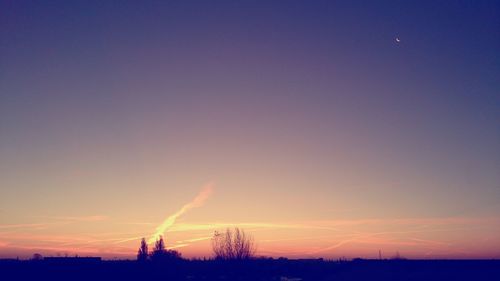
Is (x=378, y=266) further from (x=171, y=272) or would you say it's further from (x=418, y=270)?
(x=171, y=272)

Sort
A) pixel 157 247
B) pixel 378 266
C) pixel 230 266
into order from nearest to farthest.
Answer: pixel 378 266 → pixel 230 266 → pixel 157 247

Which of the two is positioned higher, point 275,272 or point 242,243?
point 242,243

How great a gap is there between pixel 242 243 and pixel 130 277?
27974 mm

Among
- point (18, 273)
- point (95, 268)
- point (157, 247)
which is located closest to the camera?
point (18, 273)

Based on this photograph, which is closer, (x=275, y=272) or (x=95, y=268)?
(x=95, y=268)

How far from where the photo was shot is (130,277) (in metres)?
57.4

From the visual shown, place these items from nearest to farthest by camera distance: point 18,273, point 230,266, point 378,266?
point 18,273
point 378,266
point 230,266

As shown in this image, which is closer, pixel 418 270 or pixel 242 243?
pixel 418 270

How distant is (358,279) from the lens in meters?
59.6

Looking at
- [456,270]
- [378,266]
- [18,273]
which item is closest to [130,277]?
[18,273]

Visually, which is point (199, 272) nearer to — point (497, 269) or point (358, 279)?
point (358, 279)

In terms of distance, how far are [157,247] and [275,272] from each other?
146 ft

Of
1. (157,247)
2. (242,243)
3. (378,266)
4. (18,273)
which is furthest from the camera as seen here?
(157,247)

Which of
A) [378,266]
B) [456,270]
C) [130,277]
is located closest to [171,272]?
[130,277]
